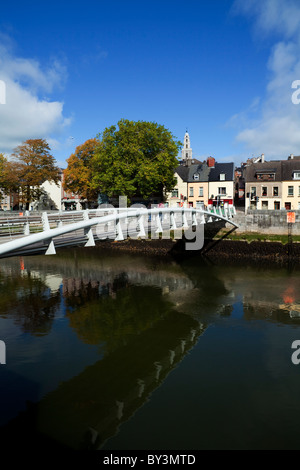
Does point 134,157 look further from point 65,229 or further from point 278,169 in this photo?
point 65,229

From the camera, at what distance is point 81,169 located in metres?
49.5

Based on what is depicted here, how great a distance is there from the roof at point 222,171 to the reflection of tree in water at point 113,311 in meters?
33.4

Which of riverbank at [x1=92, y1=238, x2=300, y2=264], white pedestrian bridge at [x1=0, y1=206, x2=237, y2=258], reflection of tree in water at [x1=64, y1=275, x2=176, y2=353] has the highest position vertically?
white pedestrian bridge at [x1=0, y1=206, x2=237, y2=258]

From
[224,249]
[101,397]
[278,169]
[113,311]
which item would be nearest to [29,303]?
[113,311]

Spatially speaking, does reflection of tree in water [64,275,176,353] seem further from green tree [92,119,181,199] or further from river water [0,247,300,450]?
green tree [92,119,181,199]

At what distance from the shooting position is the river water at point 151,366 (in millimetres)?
8391

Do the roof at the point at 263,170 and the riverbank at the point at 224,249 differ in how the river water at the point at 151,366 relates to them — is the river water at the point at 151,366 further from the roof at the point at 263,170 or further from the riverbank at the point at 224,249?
the roof at the point at 263,170

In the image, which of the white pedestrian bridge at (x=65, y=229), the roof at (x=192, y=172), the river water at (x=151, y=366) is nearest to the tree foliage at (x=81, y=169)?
the roof at (x=192, y=172)

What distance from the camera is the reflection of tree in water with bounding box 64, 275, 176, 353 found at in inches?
576

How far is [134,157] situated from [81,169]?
10834 millimetres

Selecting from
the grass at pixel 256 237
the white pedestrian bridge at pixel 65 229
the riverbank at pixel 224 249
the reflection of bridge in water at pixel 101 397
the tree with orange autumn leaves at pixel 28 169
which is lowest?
the reflection of bridge in water at pixel 101 397

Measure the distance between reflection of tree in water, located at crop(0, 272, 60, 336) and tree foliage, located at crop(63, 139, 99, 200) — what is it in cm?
2649

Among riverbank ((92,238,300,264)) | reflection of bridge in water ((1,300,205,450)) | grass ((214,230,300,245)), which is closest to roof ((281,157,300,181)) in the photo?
grass ((214,230,300,245))

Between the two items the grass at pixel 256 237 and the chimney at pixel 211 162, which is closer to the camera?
the grass at pixel 256 237
